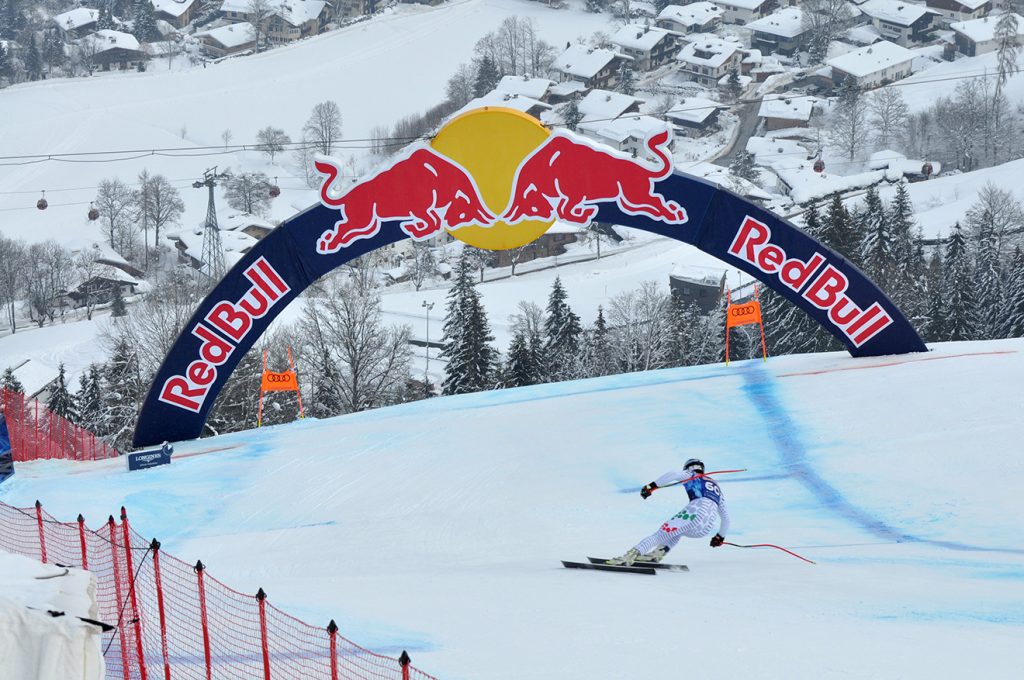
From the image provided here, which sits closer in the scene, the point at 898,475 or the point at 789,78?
the point at 898,475

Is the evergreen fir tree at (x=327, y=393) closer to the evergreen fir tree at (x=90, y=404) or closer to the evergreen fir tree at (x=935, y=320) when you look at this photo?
the evergreen fir tree at (x=90, y=404)

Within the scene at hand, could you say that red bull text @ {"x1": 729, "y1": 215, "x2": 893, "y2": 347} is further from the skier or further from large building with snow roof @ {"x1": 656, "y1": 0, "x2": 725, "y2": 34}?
large building with snow roof @ {"x1": 656, "y1": 0, "x2": 725, "y2": 34}

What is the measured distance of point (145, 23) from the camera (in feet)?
356

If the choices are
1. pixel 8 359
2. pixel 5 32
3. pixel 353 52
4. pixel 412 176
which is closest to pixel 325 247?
pixel 412 176

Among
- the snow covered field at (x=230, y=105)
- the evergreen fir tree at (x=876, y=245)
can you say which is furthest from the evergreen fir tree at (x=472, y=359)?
the snow covered field at (x=230, y=105)

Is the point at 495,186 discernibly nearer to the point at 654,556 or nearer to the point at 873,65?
the point at 654,556

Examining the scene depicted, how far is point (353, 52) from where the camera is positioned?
10700cm

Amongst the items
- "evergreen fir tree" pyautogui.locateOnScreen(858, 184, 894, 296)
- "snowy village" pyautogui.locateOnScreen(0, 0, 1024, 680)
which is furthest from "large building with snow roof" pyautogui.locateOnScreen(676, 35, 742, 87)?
"snowy village" pyautogui.locateOnScreen(0, 0, 1024, 680)

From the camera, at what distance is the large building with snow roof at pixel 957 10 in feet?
339

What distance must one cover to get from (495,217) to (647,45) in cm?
8686

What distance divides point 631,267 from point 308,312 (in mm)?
27576

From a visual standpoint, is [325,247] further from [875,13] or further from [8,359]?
[875,13]

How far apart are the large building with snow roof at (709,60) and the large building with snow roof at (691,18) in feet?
25.5

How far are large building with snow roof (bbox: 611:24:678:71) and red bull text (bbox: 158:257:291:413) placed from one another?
86916 mm
